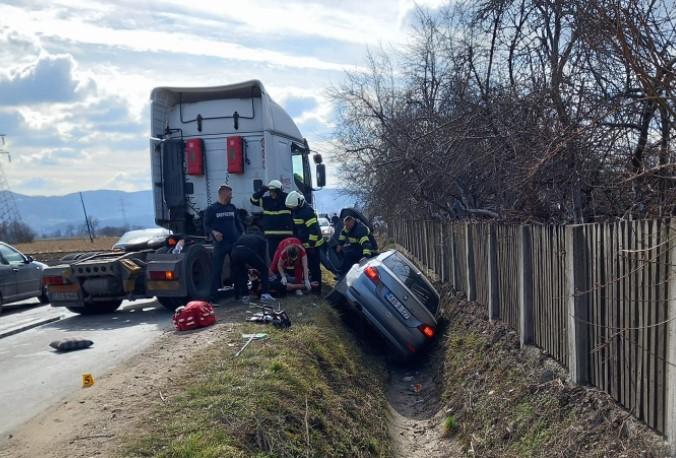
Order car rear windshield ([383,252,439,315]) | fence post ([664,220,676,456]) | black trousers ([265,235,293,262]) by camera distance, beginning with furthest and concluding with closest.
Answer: black trousers ([265,235,293,262]), car rear windshield ([383,252,439,315]), fence post ([664,220,676,456])

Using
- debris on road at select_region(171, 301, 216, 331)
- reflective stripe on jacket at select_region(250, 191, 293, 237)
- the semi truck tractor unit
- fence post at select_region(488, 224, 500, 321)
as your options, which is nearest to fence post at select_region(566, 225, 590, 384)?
fence post at select_region(488, 224, 500, 321)

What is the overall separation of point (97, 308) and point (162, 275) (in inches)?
70.5

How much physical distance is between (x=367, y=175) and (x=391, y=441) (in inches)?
433

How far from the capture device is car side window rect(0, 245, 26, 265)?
13289mm

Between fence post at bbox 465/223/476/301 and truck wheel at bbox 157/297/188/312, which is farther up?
fence post at bbox 465/223/476/301

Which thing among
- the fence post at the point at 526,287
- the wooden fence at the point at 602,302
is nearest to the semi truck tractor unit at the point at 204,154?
the wooden fence at the point at 602,302

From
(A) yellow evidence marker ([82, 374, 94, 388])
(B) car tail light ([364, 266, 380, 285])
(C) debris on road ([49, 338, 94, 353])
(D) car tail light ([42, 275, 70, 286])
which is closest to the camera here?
(A) yellow evidence marker ([82, 374, 94, 388])

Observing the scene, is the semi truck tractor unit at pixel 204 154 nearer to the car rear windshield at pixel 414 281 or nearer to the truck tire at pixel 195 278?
the truck tire at pixel 195 278

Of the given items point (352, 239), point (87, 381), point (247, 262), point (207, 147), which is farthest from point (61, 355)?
point (352, 239)

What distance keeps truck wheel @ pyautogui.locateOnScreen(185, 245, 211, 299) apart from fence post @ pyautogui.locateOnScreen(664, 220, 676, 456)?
7.39 metres

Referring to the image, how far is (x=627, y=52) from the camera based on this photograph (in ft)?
13.4

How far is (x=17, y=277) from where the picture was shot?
43.5 feet

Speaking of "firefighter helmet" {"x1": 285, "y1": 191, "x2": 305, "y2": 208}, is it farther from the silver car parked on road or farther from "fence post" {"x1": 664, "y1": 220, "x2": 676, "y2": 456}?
"fence post" {"x1": 664, "y1": 220, "x2": 676, "y2": 456}

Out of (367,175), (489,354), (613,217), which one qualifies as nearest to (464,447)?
(489,354)
